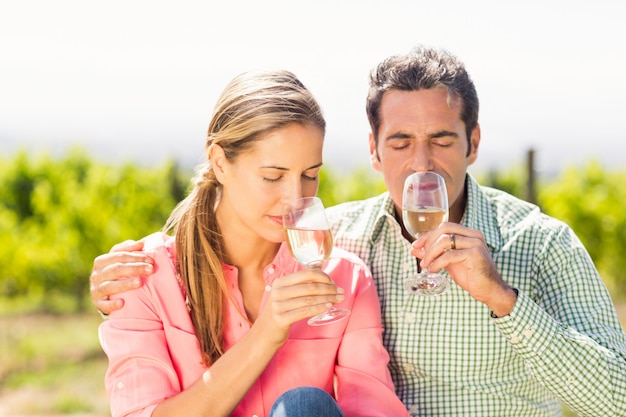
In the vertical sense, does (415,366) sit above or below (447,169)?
below

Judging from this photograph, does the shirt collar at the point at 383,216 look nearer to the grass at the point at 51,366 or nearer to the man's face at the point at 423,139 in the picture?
the man's face at the point at 423,139

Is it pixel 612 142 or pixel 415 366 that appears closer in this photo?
pixel 415 366

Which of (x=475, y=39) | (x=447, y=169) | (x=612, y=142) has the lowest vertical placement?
(x=612, y=142)

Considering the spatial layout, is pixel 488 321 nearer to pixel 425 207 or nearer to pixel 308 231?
pixel 425 207

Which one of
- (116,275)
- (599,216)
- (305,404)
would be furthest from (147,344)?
(599,216)

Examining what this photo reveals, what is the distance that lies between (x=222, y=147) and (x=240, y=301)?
2.07 ft

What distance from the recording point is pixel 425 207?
8.93 feet

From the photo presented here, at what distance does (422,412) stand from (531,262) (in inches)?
32.0

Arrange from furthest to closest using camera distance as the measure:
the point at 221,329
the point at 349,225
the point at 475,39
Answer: the point at 475,39, the point at 349,225, the point at 221,329

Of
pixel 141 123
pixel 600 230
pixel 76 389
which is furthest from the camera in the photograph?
pixel 141 123


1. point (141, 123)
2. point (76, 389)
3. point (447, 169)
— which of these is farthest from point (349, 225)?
point (141, 123)

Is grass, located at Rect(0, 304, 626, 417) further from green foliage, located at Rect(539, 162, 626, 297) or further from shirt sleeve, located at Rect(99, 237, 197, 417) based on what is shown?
shirt sleeve, located at Rect(99, 237, 197, 417)

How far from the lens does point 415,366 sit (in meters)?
3.35

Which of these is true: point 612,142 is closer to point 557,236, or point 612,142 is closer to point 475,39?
point 475,39
